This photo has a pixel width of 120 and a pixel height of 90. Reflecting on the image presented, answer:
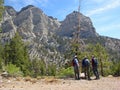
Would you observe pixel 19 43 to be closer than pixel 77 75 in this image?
No

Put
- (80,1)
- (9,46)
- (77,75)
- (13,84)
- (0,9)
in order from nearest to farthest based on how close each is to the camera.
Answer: (13,84) → (77,75) → (0,9) → (80,1) → (9,46)

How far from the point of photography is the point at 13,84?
2531 cm

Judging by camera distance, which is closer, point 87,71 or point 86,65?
point 87,71

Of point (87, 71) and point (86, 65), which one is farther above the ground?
point (86, 65)

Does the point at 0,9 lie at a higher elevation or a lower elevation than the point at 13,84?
higher

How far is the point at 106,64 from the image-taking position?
7000cm

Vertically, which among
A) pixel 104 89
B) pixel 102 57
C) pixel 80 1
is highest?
pixel 80 1

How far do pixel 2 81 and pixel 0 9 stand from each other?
1151cm

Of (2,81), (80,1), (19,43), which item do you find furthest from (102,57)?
(2,81)

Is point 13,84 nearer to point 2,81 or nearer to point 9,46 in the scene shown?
point 2,81

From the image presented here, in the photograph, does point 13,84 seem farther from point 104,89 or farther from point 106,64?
point 106,64

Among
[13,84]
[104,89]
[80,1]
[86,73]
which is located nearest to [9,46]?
[80,1]

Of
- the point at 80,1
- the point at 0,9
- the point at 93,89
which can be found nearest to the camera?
the point at 93,89

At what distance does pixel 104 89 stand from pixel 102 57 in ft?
161
